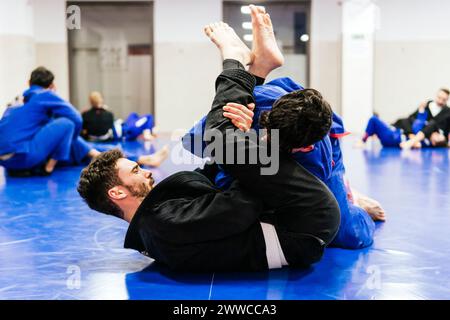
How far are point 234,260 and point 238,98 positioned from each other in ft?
1.87

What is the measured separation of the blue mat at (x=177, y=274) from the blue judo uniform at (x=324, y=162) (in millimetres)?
71

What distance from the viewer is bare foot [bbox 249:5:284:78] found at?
7.27 feet

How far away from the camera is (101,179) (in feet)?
6.23

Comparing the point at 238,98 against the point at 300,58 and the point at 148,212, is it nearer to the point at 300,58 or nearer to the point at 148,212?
the point at 148,212

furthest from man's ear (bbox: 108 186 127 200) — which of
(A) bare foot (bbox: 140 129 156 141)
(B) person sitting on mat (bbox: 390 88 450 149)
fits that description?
(A) bare foot (bbox: 140 129 156 141)

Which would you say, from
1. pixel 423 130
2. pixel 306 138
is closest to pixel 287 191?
pixel 306 138

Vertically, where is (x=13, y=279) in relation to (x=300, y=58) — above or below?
below

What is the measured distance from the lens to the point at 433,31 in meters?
10.5

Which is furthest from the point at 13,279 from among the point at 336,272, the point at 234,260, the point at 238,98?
the point at 336,272

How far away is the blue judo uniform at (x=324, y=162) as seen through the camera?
197 cm

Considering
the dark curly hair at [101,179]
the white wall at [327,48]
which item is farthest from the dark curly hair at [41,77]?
the white wall at [327,48]

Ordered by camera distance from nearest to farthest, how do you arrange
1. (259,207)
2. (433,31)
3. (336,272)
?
(259,207)
(336,272)
(433,31)

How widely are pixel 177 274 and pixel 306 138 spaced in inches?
26.3

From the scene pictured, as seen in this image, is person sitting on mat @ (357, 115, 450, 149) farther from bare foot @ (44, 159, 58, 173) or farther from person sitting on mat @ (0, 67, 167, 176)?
bare foot @ (44, 159, 58, 173)
